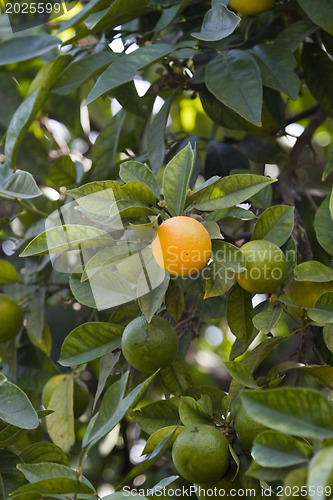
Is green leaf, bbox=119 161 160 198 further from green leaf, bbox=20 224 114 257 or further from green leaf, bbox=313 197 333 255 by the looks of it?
green leaf, bbox=313 197 333 255

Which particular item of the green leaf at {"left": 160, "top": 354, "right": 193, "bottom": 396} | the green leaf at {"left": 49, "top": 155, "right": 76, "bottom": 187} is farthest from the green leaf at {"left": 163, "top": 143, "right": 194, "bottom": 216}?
the green leaf at {"left": 49, "top": 155, "right": 76, "bottom": 187}

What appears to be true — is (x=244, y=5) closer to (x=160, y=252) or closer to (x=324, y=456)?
(x=160, y=252)

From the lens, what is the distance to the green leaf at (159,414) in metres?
1.09

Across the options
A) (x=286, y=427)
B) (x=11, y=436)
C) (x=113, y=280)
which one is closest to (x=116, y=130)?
(x=113, y=280)

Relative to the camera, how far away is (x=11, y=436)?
108 cm

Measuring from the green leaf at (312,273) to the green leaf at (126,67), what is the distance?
0.48 metres

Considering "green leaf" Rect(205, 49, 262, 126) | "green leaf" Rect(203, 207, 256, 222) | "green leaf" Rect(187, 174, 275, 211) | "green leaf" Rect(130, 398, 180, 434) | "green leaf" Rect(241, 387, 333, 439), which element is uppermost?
"green leaf" Rect(205, 49, 262, 126)

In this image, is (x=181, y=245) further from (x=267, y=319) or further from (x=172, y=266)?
(x=267, y=319)

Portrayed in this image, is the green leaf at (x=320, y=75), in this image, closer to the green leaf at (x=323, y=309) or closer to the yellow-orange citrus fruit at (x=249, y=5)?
the yellow-orange citrus fruit at (x=249, y=5)

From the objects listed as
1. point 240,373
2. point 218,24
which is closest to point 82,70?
point 218,24

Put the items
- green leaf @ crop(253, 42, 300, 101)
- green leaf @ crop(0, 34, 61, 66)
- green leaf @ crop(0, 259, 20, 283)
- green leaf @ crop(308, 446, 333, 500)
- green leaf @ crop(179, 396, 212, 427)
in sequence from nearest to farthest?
green leaf @ crop(308, 446, 333, 500) < green leaf @ crop(179, 396, 212, 427) < green leaf @ crop(253, 42, 300, 101) < green leaf @ crop(0, 34, 61, 66) < green leaf @ crop(0, 259, 20, 283)

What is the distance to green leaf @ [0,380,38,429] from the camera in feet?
3.21

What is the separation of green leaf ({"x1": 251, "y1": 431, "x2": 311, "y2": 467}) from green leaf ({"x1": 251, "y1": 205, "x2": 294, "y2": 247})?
399mm

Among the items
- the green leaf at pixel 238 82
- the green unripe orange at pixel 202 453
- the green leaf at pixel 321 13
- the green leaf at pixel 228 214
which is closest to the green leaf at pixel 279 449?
the green unripe orange at pixel 202 453
